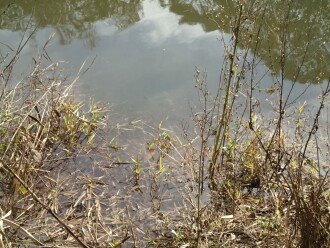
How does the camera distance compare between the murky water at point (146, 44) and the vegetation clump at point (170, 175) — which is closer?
the vegetation clump at point (170, 175)

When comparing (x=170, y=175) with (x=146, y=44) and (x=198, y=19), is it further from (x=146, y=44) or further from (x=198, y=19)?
(x=198, y=19)

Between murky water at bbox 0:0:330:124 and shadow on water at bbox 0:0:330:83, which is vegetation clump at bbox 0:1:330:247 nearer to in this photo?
murky water at bbox 0:0:330:124

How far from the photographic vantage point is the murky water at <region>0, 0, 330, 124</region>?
4.39 meters

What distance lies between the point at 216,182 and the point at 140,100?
150cm

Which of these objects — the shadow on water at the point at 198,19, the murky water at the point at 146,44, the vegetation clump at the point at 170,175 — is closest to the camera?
the vegetation clump at the point at 170,175

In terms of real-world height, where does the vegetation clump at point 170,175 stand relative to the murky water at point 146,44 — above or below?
below

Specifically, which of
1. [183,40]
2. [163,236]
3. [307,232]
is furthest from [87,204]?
[183,40]

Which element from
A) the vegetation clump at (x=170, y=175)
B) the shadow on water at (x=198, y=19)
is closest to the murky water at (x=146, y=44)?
the shadow on water at (x=198, y=19)

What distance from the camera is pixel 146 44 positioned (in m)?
5.25

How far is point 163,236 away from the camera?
9.01 ft

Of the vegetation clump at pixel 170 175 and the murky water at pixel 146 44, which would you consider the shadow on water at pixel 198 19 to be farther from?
the vegetation clump at pixel 170 175

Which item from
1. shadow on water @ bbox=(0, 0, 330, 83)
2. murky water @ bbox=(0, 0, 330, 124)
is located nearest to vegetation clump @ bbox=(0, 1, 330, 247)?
murky water @ bbox=(0, 0, 330, 124)

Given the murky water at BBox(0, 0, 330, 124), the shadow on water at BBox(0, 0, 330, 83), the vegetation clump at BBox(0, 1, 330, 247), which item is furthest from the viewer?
the shadow on water at BBox(0, 0, 330, 83)

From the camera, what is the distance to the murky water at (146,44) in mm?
4391
